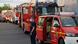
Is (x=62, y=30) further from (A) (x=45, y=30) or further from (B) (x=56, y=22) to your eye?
(A) (x=45, y=30)

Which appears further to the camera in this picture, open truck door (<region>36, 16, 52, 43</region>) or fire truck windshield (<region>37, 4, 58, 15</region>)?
fire truck windshield (<region>37, 4, 58, 15</region>)

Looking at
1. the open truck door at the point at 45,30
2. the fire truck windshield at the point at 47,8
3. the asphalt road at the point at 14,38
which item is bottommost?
the asphalt road at the point at 14,38

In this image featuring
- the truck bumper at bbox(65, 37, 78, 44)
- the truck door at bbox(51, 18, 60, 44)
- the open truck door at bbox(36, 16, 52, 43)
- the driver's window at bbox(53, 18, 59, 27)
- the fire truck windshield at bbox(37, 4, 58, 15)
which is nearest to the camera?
the truck bumper at bbox(65, 37, 78, 44)

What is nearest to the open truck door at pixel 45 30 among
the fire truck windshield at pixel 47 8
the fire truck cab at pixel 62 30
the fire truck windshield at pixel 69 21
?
the fire truck cab at pixel 62 30

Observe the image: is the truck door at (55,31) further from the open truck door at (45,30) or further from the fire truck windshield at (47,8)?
the fire truck windshield at (47,8)

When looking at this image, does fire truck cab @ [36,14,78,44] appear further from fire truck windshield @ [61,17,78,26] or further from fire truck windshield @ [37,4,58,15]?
fire truck windshield @ [37,4,58,15]

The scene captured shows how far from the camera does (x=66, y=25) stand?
599 inches

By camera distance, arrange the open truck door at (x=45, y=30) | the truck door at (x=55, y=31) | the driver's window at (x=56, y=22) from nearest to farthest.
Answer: the truck door at (x=55, y=31) < the driver's window at (x=56, y=22) < the open truck door at (x=45, y=30)

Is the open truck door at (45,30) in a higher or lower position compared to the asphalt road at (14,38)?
higher

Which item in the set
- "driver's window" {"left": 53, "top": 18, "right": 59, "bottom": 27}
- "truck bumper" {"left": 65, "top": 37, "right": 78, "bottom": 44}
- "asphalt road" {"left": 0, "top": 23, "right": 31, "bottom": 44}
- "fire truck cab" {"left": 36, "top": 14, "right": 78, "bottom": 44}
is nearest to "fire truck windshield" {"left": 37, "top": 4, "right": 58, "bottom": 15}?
"asphalt road" {"left": 0, "top": 23, "right": 31, "bottom": 44}

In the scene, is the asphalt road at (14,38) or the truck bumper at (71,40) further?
the asphalt road at (14,38)

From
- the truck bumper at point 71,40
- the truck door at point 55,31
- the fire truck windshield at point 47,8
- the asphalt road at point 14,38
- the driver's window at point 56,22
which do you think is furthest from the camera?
the fire truck windshield at point 47,8

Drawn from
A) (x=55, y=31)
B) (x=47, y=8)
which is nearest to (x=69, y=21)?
(x=55, y=31)

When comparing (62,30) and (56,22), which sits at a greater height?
(56,22)
